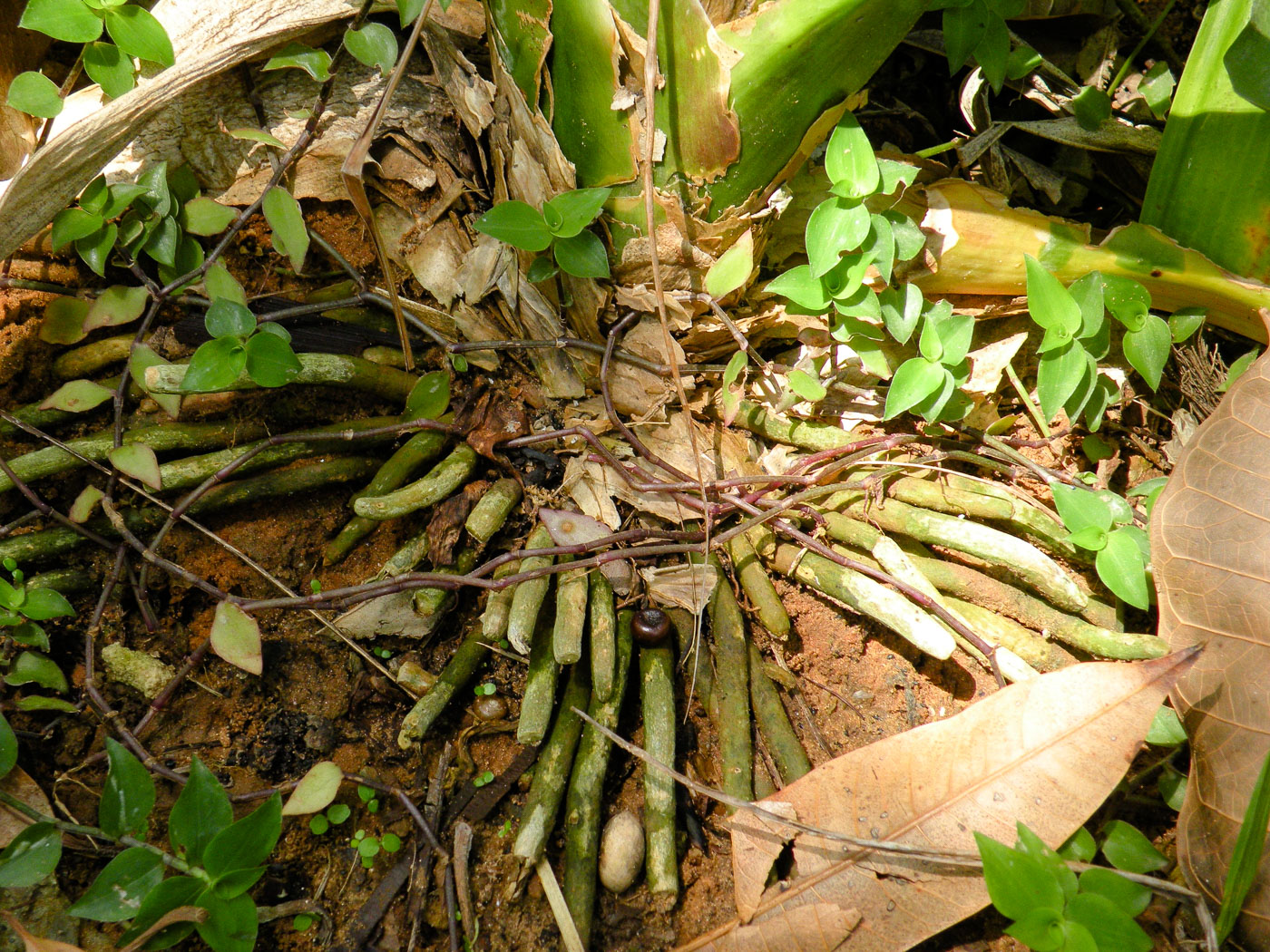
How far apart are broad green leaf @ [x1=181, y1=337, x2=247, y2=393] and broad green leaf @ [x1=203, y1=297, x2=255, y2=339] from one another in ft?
0.05

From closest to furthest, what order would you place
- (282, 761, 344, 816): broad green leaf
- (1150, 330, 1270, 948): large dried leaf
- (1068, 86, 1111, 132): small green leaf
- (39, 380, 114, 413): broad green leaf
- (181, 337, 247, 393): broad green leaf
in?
(1150, 330, 1270, 948): large dried leaf, (282, 761, 344, 816): broad green leaf, (181, 337, 247, 393): broad green leaf, (39, 380, 114, 413): broad green leaf, (1068, 86, 1111, 132): small green leaf

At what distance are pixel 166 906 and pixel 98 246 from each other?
4.06 feet

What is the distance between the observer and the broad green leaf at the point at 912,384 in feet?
4.79

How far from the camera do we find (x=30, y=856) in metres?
1.18

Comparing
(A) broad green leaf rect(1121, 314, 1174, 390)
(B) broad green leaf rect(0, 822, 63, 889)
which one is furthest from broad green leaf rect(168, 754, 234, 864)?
(A) broad green leaf rect(1121, 314, 1174, 390)

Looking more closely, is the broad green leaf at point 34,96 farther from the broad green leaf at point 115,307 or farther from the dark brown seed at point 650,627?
the dark brown seed at point 650,627

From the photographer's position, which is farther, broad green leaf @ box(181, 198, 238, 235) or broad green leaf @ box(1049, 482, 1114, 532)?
broad green leaf @ box(181, 198, 238, 235)

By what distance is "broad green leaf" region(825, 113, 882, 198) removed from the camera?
4.66 ft

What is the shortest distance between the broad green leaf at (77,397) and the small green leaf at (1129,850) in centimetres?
209

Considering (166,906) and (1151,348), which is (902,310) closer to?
(1151,348)

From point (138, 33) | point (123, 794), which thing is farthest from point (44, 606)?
point (138, 33)

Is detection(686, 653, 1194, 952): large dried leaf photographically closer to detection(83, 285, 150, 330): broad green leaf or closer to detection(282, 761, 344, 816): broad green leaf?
detection(282, 761, 344, 816): broad green leaf

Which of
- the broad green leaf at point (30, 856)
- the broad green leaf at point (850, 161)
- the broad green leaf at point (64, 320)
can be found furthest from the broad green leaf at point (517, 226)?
the broad green leaf at point (30, 856)

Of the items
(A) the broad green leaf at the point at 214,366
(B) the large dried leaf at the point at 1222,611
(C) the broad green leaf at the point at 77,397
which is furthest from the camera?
(C) the broad green leaf at the point at 77,397
